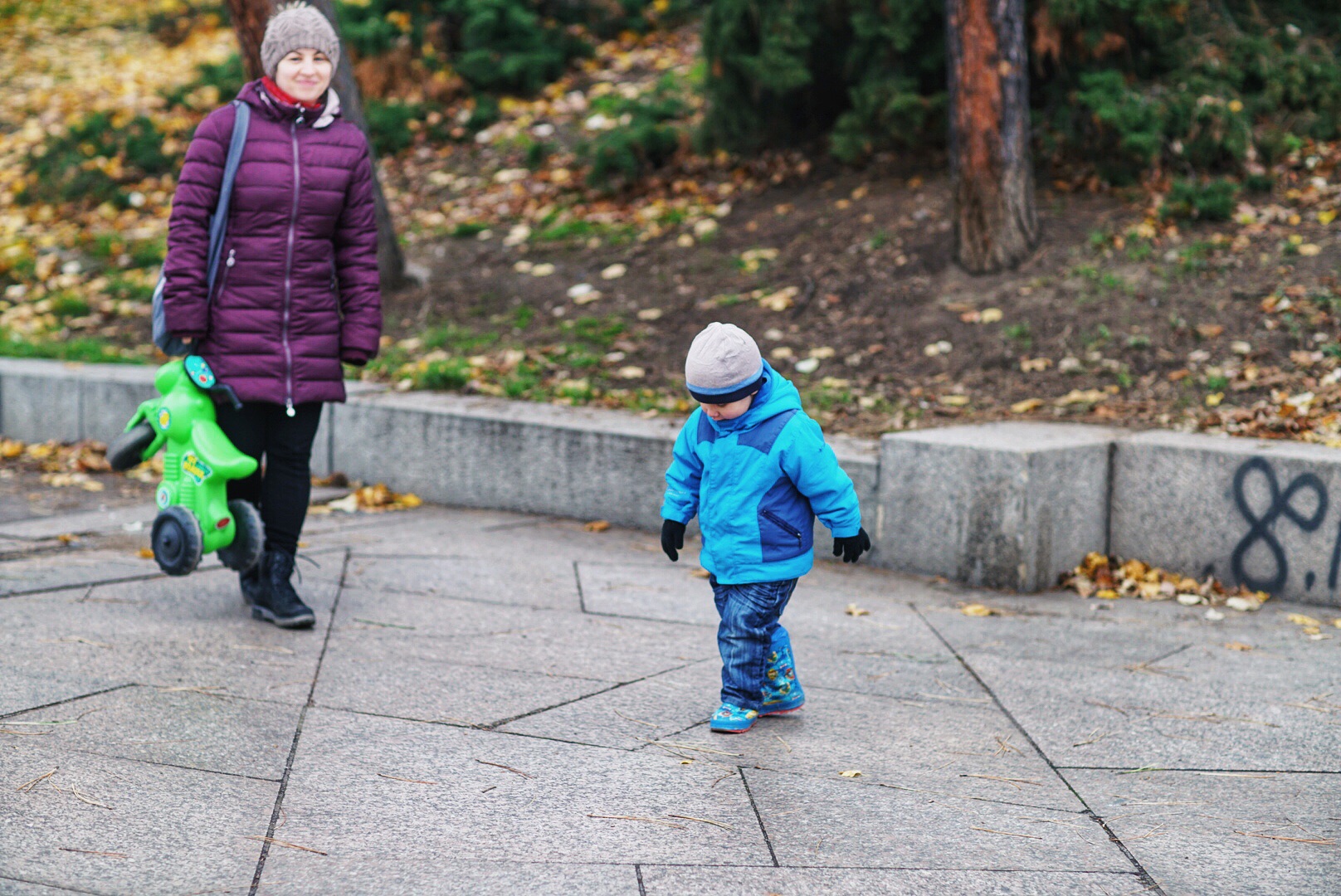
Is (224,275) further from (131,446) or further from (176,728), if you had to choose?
(176,728)

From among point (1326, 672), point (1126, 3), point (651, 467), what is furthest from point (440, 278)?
point (1326, 672)

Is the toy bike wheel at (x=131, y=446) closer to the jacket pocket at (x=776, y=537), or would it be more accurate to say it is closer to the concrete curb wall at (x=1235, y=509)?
the jacket pocket at (x=776, y=537)

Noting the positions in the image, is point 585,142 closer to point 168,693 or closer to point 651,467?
point 651,467

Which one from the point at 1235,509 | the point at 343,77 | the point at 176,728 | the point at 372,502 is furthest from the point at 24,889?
the point at 343,77

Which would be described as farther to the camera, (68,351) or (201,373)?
(68,351)

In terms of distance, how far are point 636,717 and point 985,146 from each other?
439 cm

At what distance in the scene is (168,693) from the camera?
131 inches

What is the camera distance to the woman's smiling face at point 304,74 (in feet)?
12.4

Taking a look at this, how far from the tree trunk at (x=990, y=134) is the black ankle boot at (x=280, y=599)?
13.9ft

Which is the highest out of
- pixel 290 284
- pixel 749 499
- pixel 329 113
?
pixel 329 113

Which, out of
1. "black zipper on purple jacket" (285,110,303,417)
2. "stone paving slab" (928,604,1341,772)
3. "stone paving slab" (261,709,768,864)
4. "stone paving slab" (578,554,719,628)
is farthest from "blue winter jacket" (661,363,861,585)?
"black zipper on purple jacket" (285,110,303,417)

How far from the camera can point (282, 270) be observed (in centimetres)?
391

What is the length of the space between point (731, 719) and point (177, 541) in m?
1.83

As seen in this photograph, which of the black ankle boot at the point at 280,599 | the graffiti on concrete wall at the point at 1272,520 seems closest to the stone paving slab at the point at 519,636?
the black ankle boot at the point at 280,599
